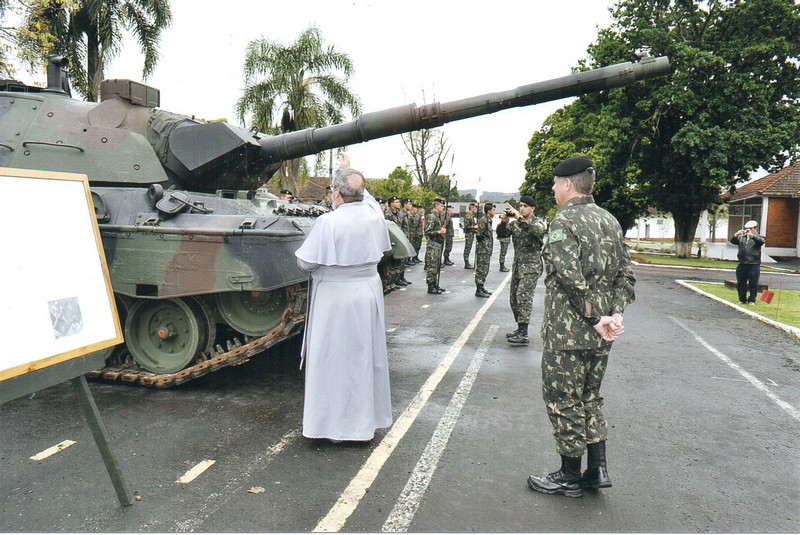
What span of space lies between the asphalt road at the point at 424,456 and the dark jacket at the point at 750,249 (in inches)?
233

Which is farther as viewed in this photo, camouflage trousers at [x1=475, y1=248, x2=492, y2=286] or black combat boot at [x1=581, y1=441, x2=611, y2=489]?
camouflage trousers at [x1=475, y1=248, x2=492, y2=286]

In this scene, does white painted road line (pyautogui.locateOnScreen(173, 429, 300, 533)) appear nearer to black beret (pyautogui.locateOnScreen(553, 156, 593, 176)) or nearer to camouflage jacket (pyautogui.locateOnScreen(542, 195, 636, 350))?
camouflage jacket (pyautogui.locateOnScreen(542, 195, 636, 350))

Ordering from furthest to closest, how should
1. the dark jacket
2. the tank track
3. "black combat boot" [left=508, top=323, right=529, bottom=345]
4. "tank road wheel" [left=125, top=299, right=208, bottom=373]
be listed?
the dark jacket, "black combat boot" [left=508, top=323, right=529, bottom=345], "tank road wheel" [left=125, top=299, right=208, bottom=373], the tank track

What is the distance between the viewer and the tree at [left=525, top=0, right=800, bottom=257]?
2198 centimetres

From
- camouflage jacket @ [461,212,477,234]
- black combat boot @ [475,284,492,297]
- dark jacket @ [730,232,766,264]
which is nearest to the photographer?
dark jacket @ [730,232,766,264]

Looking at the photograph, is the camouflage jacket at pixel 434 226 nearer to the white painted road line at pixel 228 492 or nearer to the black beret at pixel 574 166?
the white painted road line at pixel 228 492

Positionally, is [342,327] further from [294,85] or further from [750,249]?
[294,85]

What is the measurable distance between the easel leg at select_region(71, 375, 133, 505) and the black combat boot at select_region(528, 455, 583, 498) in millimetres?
2320

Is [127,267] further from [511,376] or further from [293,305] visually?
[511,376]

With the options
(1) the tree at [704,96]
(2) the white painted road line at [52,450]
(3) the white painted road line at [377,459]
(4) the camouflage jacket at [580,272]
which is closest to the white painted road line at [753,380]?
(4) the camouflage jacket at [580,272]

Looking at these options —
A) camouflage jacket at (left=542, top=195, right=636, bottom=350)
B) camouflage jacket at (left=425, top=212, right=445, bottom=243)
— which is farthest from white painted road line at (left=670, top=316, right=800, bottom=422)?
camouflage jacket at (left=425, top=212, right=445, bottom=243)

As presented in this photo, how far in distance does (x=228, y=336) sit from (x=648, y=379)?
4339mm

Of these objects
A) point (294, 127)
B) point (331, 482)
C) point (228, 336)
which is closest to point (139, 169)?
point (228, 336)

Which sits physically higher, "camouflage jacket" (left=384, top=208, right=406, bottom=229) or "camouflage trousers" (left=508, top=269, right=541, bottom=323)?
"camouflage jacket" (left=384, top=208, right=406, bottom=229)
